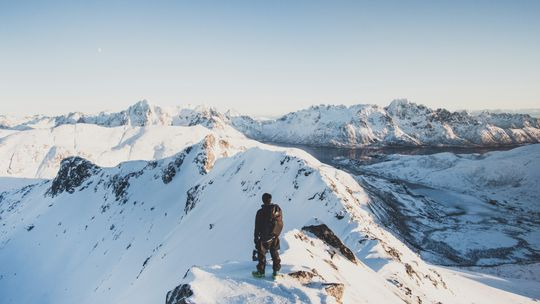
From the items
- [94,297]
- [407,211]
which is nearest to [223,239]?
[94,297]

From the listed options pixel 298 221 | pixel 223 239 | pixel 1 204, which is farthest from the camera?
pixel 1 204

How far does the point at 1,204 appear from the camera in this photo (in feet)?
366

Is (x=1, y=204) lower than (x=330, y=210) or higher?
lower

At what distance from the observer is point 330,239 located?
22641mm

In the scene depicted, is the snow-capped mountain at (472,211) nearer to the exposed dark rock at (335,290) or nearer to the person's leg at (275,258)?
the exposed dark rock at (335,290)

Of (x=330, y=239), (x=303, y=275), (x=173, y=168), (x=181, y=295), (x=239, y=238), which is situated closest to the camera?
(x=181, y=295)

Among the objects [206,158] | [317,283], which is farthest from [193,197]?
[317,283]

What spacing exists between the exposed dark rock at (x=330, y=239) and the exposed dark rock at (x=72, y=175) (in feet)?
292

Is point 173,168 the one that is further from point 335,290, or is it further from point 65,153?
point 65,153

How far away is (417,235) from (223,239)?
74.3m

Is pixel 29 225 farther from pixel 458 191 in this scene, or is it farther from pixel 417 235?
pixel 458 191

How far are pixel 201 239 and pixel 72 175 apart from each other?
72.6m

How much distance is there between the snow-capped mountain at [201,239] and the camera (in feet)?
48.6

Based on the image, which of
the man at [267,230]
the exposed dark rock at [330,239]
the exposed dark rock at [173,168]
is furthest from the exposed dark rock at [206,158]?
the man at [267,230]
